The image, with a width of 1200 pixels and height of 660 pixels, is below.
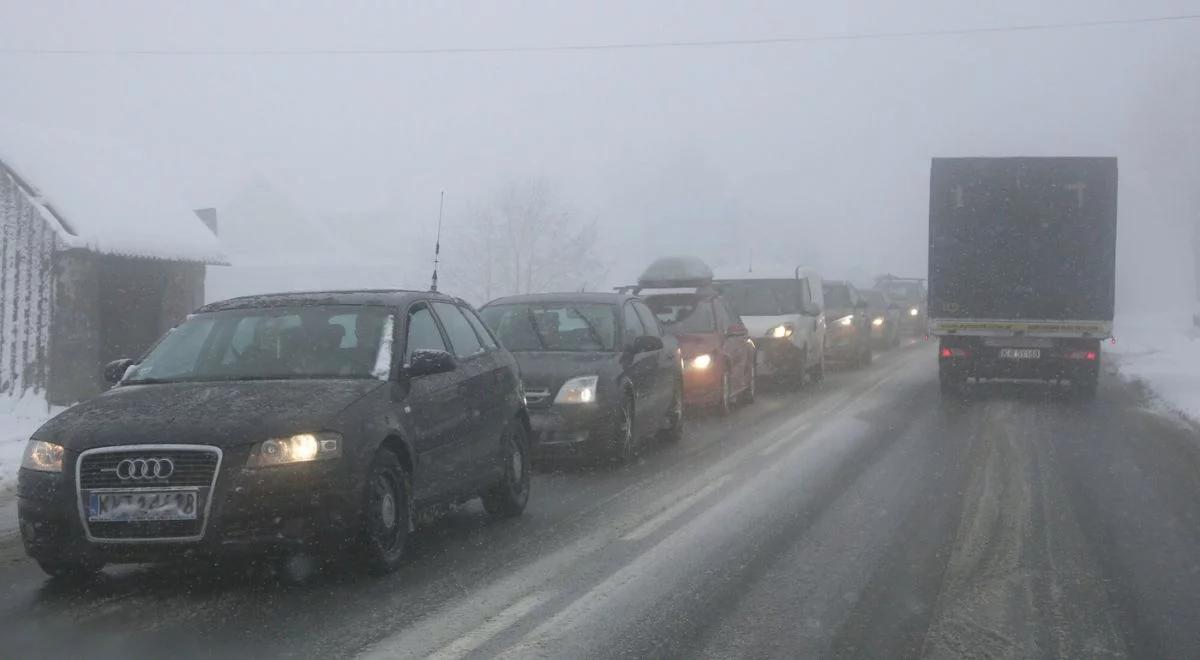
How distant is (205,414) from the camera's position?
237 inches

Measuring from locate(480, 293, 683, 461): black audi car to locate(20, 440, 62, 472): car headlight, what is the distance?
16.9ft

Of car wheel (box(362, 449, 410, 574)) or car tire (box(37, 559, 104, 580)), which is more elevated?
car wheel (box(362, 449, 410, 574))

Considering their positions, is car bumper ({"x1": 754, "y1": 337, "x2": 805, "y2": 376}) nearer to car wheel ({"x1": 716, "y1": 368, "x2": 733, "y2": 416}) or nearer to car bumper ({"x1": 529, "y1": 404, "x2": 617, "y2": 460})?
car wheel ({"x1": 716, "y1": 368, "x2": 733, "y2": 416})

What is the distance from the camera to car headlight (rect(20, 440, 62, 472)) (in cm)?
591

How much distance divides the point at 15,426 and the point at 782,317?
11.7 meters

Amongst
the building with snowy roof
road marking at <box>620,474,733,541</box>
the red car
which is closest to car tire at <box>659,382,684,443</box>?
the red car

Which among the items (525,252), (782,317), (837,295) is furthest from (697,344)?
(525,252)

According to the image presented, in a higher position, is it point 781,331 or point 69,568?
point 781,331

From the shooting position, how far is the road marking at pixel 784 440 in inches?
474

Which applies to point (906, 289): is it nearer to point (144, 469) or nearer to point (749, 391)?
point (749, 391)

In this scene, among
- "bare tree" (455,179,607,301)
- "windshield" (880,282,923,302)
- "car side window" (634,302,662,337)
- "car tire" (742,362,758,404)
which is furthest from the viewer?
"bare tree" (455,179,607,301)

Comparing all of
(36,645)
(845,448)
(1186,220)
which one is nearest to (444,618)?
(36,645)

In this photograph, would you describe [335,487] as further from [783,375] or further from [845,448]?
[783,375]

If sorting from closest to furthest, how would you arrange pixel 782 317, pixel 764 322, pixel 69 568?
pixel 69 568, pixel 764 322, pixel 782 317
